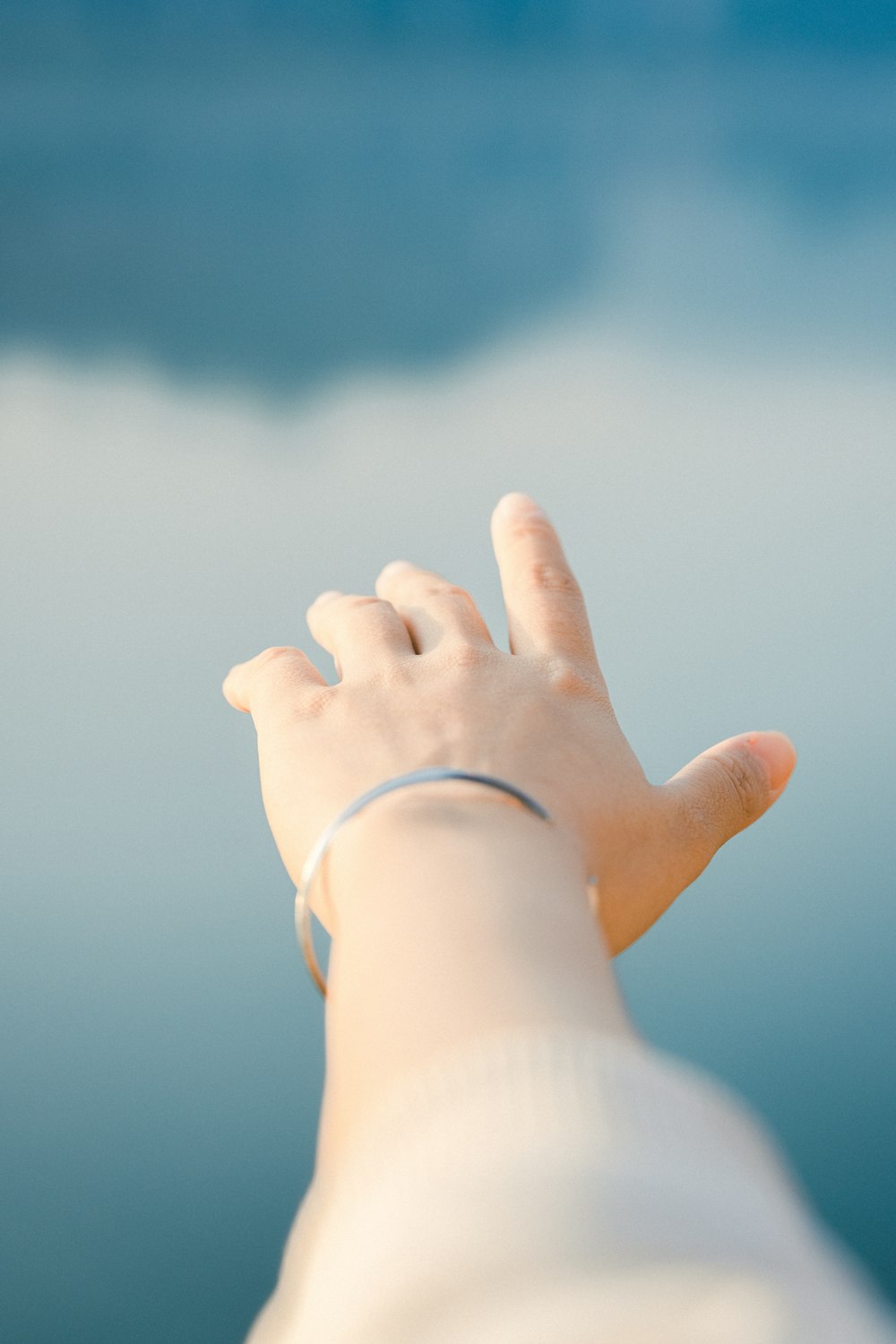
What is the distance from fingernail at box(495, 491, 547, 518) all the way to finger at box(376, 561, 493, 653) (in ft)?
0.16

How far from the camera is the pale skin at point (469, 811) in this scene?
0.29 meters

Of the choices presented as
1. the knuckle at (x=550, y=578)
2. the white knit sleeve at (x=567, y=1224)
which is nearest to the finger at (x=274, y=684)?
the knuckle at (x=550, y=578)

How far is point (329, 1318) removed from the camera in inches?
8.3

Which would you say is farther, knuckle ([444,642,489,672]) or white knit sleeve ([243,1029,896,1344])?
knuckle ([444,642,489,672])

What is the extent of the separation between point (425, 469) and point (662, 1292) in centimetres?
94

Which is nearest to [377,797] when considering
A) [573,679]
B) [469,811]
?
[469,811]

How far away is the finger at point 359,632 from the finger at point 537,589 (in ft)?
0.17

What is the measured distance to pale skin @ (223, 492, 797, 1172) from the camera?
0.95 feet

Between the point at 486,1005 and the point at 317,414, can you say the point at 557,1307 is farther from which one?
the point at 317,414

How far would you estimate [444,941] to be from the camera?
30 centimetres

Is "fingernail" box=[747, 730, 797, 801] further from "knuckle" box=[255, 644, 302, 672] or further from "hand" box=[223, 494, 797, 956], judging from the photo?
"knuckle" box=[255, 644, 302, 672]

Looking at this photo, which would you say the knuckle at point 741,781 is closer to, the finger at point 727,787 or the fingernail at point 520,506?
the finger at point 727,787

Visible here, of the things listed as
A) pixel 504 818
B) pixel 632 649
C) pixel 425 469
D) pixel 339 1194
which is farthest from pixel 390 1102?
pixel 425 469

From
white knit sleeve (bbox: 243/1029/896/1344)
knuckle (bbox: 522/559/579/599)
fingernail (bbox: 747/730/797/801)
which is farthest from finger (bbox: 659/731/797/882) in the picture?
white knit sleeve (bbox: 243/1029/896/1344)
